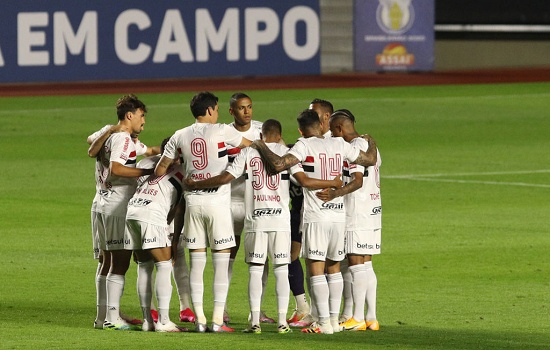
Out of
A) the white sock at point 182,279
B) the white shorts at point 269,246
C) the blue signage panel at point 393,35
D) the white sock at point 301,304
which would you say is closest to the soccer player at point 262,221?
the white shorts at point 269,246

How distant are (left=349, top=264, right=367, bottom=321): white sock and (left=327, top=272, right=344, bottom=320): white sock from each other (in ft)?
0.48

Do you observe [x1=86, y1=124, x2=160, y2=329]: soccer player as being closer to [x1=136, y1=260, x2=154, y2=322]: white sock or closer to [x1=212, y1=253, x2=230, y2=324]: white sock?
[x1=136, y1=260, x2=154, y2=322]: white sock

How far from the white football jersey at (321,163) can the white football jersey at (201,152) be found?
58 centimetres

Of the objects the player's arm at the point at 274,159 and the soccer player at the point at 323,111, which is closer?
the player's arm at the point at 274,159

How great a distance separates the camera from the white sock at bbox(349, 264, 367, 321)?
9711 millimetres

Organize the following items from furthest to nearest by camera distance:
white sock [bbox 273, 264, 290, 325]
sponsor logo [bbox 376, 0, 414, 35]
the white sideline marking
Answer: sponsor logo [bbox 376, 0, 414, 35]
the white sideline marking
white sock [bbox 273, 264, 290, 325]

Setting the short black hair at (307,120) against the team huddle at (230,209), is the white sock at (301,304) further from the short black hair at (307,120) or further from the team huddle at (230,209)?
the short black hair at (307,120)

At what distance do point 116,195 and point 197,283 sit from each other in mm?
927

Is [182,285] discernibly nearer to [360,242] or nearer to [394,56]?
[360,242]

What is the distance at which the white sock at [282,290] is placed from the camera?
9.43 meters

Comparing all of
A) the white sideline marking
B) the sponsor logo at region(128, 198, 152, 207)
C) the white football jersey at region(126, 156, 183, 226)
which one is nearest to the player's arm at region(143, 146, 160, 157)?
the white football jersey at region(126, 156, 183, 226)

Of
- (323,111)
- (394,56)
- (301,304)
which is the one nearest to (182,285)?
(301,304)

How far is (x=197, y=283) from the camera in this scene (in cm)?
960

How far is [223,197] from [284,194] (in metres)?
0.47
